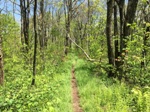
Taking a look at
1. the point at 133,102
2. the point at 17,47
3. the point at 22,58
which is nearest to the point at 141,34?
the point at 133,102

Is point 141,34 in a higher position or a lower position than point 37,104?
higher

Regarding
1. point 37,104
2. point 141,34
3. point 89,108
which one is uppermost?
point 141,34

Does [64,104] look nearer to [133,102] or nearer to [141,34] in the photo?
[133,102]

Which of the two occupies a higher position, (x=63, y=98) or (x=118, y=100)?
(x=118, y=100)

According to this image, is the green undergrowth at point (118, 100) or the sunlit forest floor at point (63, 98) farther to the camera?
the green undergrowth at point (118, 100)

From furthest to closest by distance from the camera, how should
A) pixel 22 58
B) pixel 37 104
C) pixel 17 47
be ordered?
pixel 17 47 → pixel 22 58 → pixel 37 104

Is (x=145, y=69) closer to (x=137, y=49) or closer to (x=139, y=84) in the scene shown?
(x=139, y=84)

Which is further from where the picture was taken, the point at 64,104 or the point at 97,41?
the point at 97,41

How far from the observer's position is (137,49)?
588 cm

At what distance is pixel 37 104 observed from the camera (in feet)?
14.5

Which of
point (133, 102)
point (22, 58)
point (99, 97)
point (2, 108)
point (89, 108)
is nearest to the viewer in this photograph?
point (2, 108)

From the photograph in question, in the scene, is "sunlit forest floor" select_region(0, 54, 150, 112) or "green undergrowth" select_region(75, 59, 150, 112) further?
"green undergrowth" select_region(75, 59, 150, 112)

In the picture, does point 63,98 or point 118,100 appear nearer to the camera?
point 118,100

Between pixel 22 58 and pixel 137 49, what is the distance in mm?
8296
